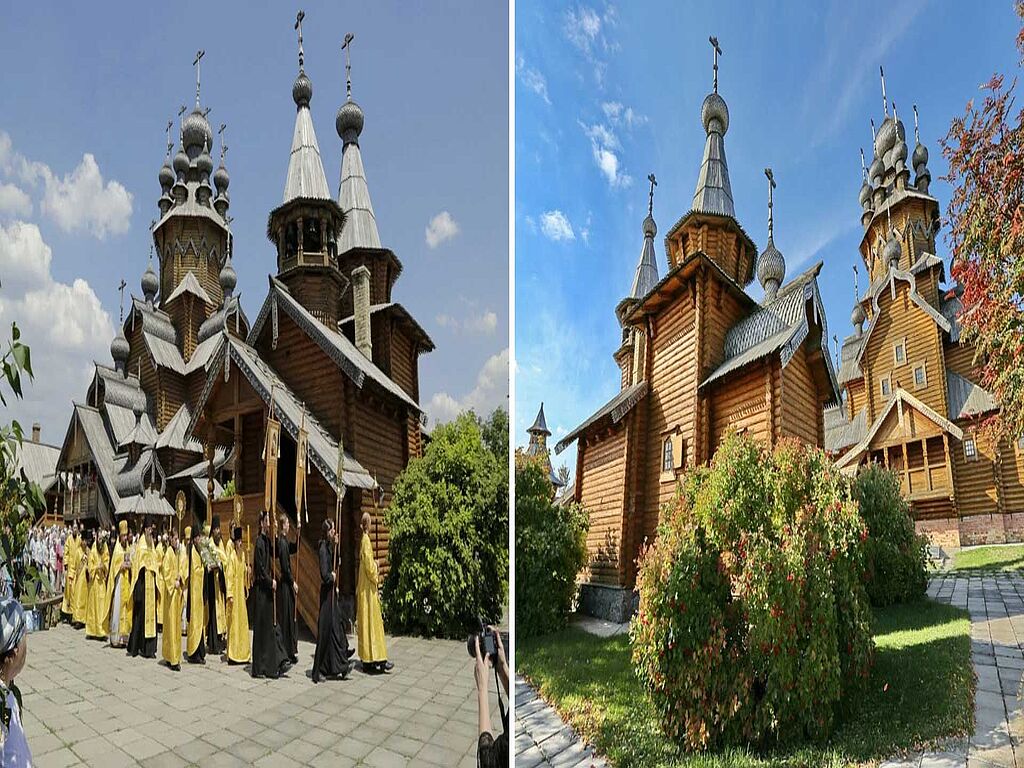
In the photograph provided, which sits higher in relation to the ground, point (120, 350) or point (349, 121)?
point (349, 121)

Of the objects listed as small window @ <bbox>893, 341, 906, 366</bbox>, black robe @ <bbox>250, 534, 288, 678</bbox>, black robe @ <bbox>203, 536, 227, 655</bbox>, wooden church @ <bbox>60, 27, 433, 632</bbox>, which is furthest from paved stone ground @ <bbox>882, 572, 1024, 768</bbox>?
black robe @ <bbox>203, 536, 227, 655</bbox>

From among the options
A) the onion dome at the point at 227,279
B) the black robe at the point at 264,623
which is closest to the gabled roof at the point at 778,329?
the black robe at the point at 264,623

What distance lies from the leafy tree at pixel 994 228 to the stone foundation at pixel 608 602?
2417mm

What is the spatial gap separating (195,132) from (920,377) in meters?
7.60

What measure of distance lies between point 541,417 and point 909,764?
213 centimetres

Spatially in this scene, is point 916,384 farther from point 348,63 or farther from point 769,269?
point 348,63

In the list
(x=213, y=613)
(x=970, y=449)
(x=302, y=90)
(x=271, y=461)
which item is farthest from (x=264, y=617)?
(x=970, y=449)

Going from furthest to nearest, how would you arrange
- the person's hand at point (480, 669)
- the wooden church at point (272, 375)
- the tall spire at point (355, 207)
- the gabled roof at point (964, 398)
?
the tall spire at point (355, 207), the gabled roof at point (964, 398), the wooden church at point (272, 375), the person's hand at point (480, 669)

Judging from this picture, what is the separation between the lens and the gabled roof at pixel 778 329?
12.4 ft

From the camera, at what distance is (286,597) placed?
15.7 ft

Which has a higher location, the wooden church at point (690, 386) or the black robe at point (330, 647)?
the wooden church at point (690, 386)

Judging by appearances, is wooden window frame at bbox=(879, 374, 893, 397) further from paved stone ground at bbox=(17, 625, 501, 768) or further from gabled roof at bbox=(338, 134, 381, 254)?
gabled roof at bbox=(338, 134, 381, 254)

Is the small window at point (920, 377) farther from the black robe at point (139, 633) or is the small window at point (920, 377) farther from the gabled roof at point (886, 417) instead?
the black robe at point (139, 633)

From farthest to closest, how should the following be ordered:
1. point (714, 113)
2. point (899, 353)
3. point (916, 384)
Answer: point (916, 384), point (899, 353), point (714, 113)
